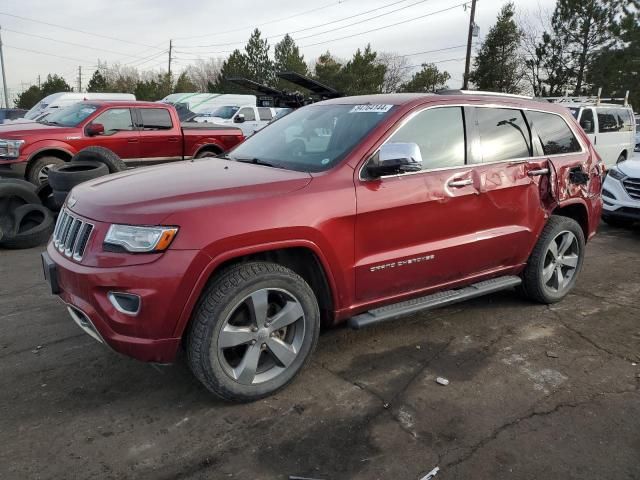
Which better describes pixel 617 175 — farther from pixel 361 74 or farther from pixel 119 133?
pixel 361 74

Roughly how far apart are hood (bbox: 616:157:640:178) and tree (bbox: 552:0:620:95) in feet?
94.3

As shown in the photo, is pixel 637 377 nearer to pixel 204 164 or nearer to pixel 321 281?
pixel 321 281

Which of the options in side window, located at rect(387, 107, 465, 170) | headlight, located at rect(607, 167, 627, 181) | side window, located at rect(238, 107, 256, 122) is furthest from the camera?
side window, located at rect(238, 107, 256, 122)

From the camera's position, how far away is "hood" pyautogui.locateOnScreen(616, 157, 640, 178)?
25.1 ft

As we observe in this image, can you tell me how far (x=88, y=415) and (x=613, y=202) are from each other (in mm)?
7657

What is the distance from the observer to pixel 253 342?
303cm

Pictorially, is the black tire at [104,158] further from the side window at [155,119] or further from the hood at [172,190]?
the hood at [172,190]

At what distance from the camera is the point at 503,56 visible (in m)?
36.3

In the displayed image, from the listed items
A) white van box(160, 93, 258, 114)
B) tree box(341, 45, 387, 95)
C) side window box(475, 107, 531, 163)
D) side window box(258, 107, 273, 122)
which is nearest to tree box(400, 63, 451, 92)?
tree box(341, 45, 387, 95)

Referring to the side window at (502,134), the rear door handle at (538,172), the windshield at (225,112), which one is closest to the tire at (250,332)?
the side window at (502,134)

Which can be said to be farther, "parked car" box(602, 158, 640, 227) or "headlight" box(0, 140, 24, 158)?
"headlight" box(0, 140, 24, 158)

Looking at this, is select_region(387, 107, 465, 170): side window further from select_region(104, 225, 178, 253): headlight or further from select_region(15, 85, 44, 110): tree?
select_region(15, 85, 44, 110): tree

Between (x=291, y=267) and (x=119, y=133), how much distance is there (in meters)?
7.25

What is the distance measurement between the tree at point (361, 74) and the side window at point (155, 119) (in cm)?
3306
